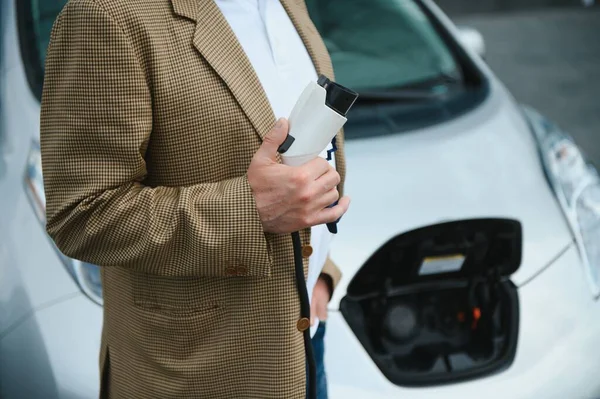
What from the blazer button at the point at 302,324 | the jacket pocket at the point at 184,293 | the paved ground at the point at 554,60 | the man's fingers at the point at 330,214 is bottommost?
the paved ground at the point at 554,60

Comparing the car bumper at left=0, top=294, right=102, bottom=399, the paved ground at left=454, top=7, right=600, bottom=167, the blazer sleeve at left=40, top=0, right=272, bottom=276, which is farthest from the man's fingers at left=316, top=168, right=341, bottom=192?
the paved ground at left=454, top=7, right=600, bottom=167

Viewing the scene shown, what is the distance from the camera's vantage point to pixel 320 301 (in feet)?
5.78

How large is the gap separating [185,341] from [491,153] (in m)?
1.55

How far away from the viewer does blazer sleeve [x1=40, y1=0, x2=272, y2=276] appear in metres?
1.28

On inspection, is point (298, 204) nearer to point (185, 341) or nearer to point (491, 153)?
point (185, 341)

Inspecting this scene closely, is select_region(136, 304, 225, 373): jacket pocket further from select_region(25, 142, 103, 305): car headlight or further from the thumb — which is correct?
select_region(25, 142, 103, 305): car headlight

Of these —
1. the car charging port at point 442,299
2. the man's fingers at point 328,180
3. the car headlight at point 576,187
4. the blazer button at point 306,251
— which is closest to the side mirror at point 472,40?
the car headlight at point 576,187

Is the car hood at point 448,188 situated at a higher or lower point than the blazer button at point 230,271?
lower

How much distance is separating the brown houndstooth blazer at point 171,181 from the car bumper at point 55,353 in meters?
0.71

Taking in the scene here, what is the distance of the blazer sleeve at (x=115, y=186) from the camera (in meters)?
1.28

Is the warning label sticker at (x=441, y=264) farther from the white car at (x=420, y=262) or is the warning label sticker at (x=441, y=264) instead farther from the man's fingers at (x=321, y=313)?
the man's fingers at (x=321, y=313)

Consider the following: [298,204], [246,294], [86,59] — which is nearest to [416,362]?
[246,294]

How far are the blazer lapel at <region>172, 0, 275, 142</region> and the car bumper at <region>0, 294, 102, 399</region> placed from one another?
101cm

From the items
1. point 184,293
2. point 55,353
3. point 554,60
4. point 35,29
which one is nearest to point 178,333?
point 184,293
